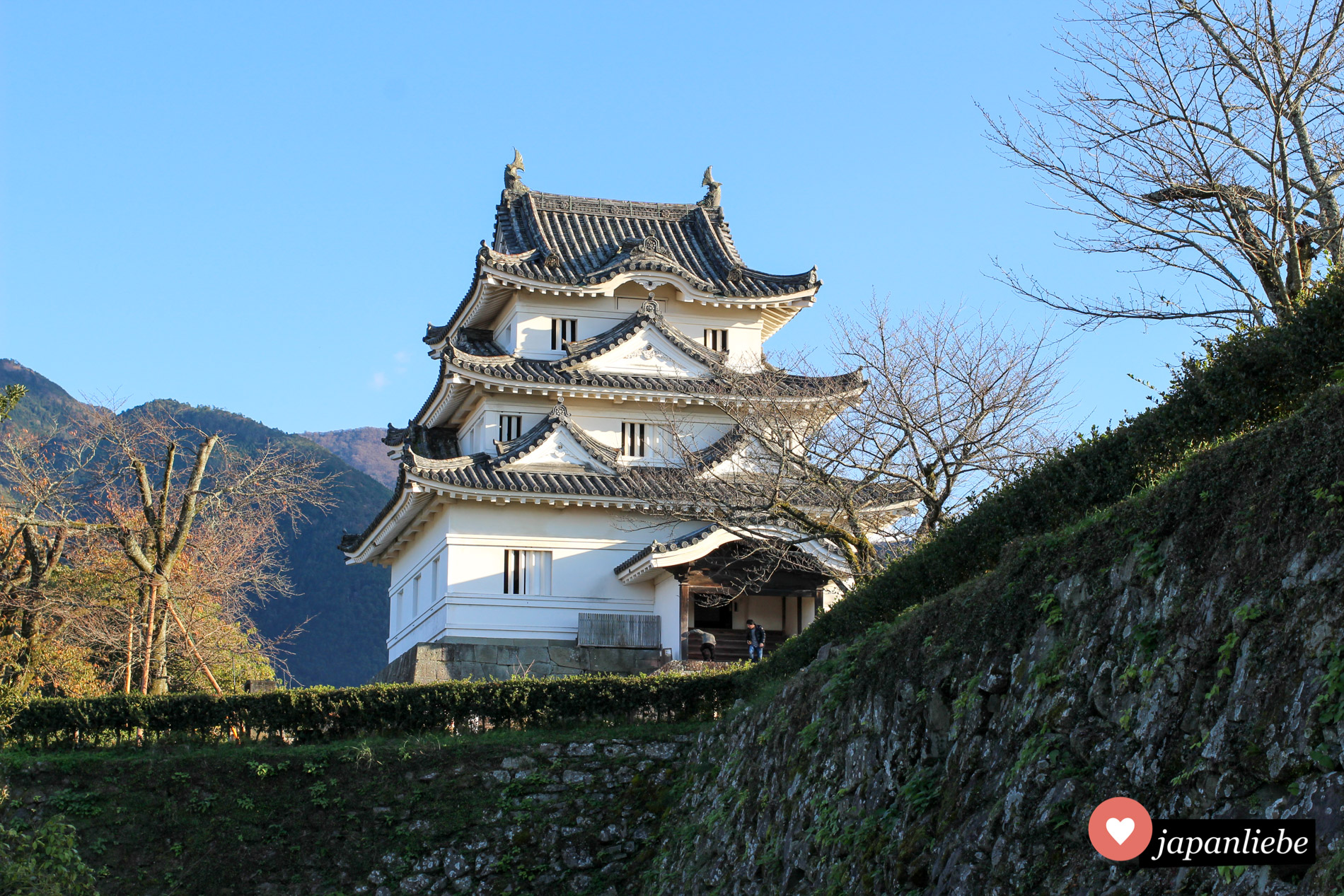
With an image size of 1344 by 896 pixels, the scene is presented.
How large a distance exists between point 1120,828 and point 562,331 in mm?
24491

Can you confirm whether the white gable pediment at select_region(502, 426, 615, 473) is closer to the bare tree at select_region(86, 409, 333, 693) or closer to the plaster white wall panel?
the plaster white wall panel

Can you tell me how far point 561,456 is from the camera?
2756 cm

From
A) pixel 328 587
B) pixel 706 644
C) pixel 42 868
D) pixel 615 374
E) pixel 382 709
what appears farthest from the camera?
pixel 328 587

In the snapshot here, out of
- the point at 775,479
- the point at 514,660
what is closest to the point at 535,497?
the point at 514,660

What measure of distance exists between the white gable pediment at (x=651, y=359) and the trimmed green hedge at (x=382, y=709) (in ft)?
35.4

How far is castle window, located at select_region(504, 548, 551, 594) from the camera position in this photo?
2689cm

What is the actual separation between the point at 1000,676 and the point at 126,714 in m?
Answer: 15.7

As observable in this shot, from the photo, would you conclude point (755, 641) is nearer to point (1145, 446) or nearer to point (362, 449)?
point (1145, 446)

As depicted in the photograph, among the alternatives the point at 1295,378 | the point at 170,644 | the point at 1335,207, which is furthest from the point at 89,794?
the point at 1335,207

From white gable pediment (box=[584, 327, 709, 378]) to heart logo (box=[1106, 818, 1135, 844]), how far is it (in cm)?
2254

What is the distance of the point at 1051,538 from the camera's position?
9.47 meters

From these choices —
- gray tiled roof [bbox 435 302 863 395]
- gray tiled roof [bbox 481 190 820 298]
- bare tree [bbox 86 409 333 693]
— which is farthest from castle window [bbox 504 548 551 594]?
gray tiled roof [bbox 481 190 820 298]

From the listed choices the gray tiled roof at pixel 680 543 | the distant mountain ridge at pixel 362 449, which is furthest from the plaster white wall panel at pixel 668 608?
the distant mountain ridge at pixel 362 449

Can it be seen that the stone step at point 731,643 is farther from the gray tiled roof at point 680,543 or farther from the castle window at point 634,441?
the castle window at point 634,441
